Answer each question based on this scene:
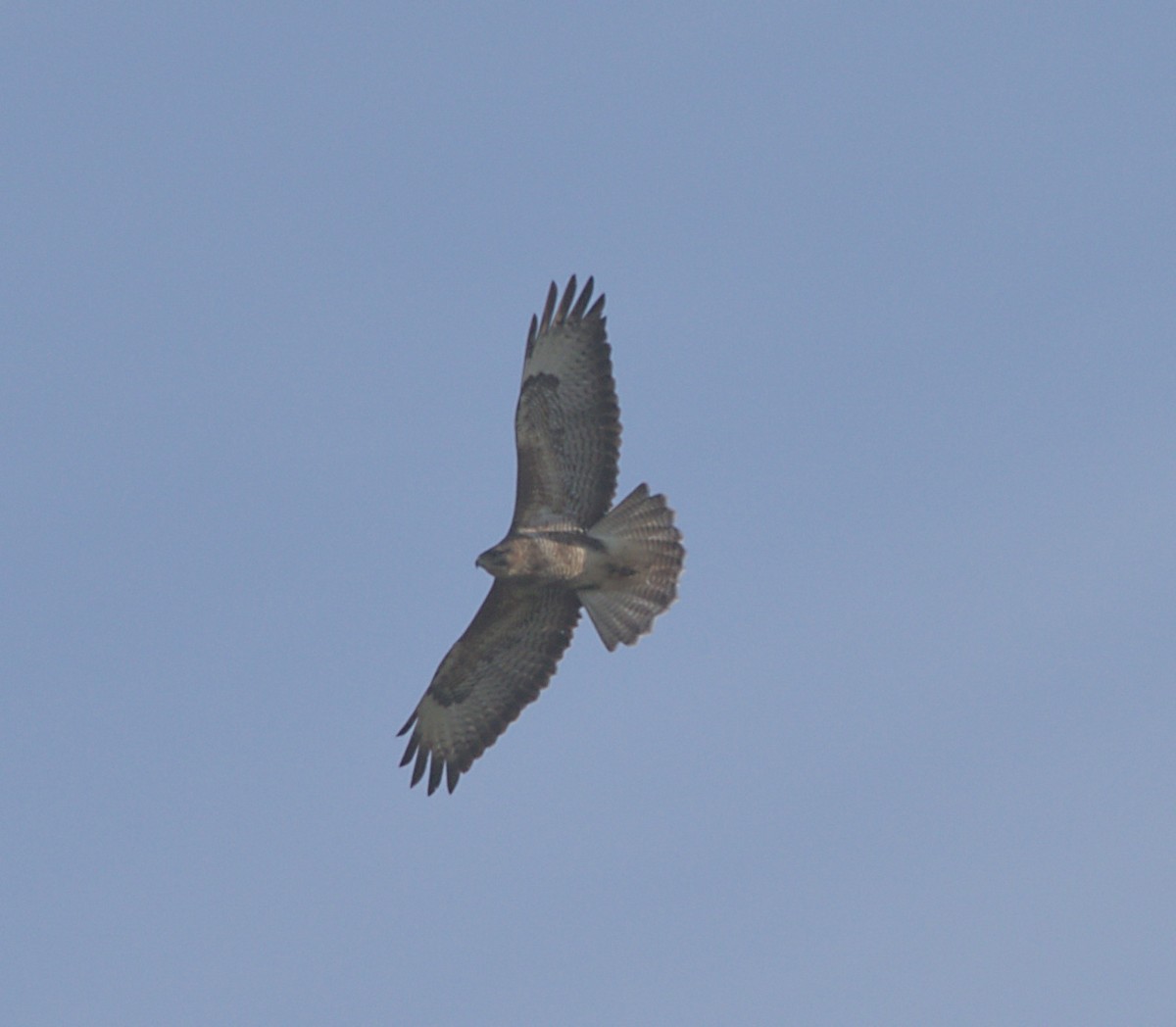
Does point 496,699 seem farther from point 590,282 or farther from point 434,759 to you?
point 590,282

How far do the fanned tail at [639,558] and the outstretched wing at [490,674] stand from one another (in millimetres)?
476

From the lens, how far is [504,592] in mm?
16234

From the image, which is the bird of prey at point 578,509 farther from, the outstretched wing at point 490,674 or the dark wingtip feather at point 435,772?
the dark wingtip feather at point 435,772

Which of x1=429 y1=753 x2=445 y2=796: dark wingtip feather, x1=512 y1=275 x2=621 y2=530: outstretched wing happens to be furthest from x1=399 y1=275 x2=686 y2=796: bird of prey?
x1=429 y1=753 x2=445 y2=796: dark wingtip feather

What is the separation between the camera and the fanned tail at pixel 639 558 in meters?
16.0

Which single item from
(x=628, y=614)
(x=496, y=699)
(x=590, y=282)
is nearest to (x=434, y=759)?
(x=496, y=699)

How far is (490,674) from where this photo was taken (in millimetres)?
16688

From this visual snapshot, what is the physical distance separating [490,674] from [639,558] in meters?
1.55

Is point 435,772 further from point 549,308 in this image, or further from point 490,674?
point 549,308

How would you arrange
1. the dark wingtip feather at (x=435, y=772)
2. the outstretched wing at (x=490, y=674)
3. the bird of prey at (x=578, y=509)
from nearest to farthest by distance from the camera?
the bird of prey at (x=578, y=509) → the outstretched wing at (x=490, y=674) → the dark wingtip feather at (x=435, y=772)

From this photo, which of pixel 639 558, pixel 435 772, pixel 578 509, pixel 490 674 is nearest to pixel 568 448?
pixel 578 509

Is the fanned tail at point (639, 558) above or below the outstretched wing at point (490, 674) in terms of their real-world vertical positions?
above

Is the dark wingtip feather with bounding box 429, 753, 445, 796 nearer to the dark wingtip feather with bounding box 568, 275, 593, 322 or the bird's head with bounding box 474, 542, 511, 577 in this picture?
the bird's head with bounding box 474, 542, 511, 577

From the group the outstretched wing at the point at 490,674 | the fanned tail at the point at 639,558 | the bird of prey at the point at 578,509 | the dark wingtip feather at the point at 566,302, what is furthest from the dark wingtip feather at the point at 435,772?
the dark wingtip feather at the point at 566,302
